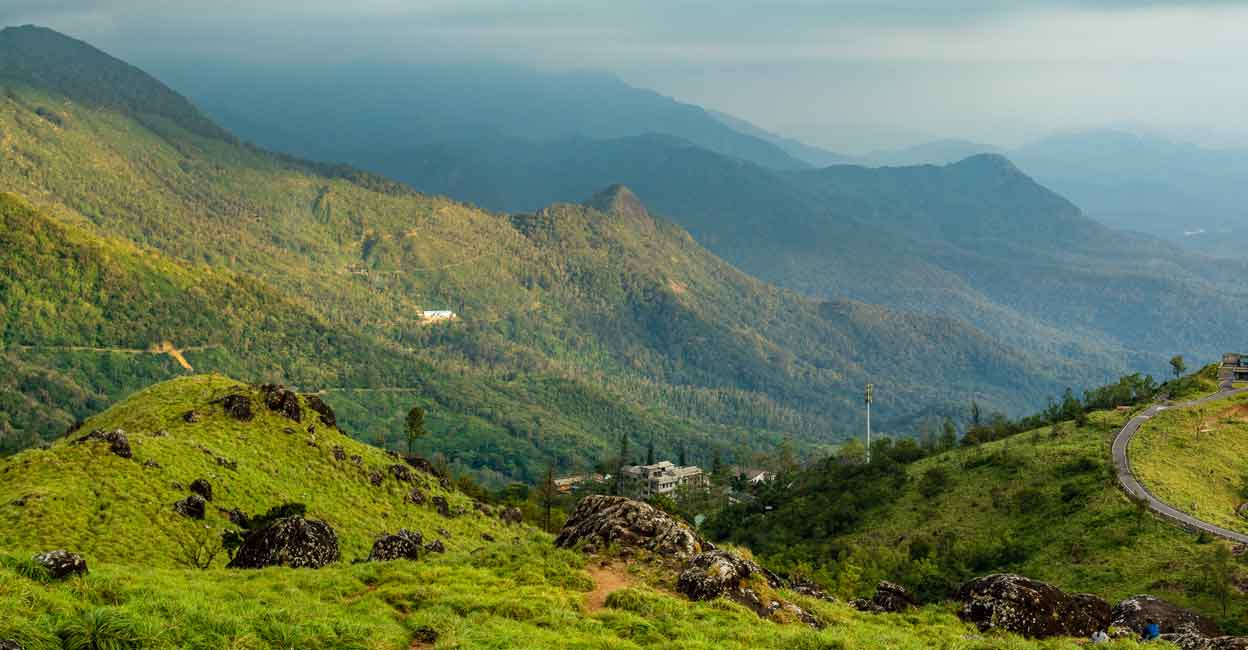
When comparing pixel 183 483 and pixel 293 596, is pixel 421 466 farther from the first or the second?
pixel 293 596

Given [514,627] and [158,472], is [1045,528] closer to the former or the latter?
[514,627]

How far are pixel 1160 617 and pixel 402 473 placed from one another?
166 feet

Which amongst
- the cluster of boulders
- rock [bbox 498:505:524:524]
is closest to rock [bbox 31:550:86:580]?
the cluster of boulders

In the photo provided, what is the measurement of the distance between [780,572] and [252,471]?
36174 millimetres

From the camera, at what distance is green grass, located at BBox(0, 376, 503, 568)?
38062mm

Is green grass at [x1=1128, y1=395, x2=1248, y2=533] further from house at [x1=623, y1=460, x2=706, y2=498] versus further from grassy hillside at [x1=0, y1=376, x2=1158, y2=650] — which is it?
house at [x1=623, y1=460, x2=706, y2=498]

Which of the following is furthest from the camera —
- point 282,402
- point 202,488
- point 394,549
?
point 282,402

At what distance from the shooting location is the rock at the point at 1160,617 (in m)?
33.0

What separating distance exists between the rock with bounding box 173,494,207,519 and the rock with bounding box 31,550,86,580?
83.1 feet

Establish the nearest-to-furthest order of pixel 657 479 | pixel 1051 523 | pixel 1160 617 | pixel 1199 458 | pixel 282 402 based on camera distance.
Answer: pixel 1160 617 → pixel 1051 523 → pixel 282 402 → pixel 1199 458 → pixel 657 479

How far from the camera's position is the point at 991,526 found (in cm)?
6688

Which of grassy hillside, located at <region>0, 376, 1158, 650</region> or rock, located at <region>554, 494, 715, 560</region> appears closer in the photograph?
grassy hillside, located at <region>0, 376, 1158, 650</region>

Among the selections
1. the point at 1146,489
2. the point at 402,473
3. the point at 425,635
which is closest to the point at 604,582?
the point at 425,635

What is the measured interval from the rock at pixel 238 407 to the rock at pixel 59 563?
4340 centimetres
